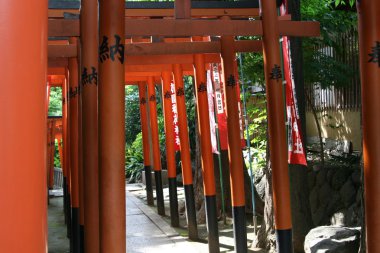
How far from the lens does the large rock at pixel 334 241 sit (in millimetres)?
5902

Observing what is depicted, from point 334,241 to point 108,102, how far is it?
13.3 feet

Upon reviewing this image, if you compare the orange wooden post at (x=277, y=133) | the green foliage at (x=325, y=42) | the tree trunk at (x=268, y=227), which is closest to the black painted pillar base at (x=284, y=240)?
the orange wooden post at (x=277, y=133)

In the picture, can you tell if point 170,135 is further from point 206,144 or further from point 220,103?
point 220,103

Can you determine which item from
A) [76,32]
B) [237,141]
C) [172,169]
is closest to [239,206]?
[237,141]

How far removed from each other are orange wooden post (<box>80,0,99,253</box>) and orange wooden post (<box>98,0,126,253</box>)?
1.37 meters

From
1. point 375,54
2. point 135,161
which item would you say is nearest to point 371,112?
point 375,54

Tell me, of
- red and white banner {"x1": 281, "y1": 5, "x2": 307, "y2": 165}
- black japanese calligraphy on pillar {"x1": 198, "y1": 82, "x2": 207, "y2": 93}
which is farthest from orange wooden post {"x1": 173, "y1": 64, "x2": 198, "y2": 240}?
red and white banner {"x1": 281, "y1": 5, "x2": 307, "y2": 165}

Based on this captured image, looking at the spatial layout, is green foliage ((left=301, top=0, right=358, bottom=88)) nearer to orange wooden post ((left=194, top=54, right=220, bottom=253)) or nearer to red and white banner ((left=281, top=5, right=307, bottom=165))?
orange wooden post ((left=194, top=54, right=220, bottom=253))

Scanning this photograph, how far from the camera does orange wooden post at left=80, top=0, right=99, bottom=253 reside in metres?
4.63

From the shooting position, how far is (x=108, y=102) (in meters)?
3.17

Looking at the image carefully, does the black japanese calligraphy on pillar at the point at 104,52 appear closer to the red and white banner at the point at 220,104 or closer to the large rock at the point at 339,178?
the red and white banner at the point at 220,104

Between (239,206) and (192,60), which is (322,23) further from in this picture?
(239,206)

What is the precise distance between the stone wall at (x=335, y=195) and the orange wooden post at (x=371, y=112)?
598cm

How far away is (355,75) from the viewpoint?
11172mm
